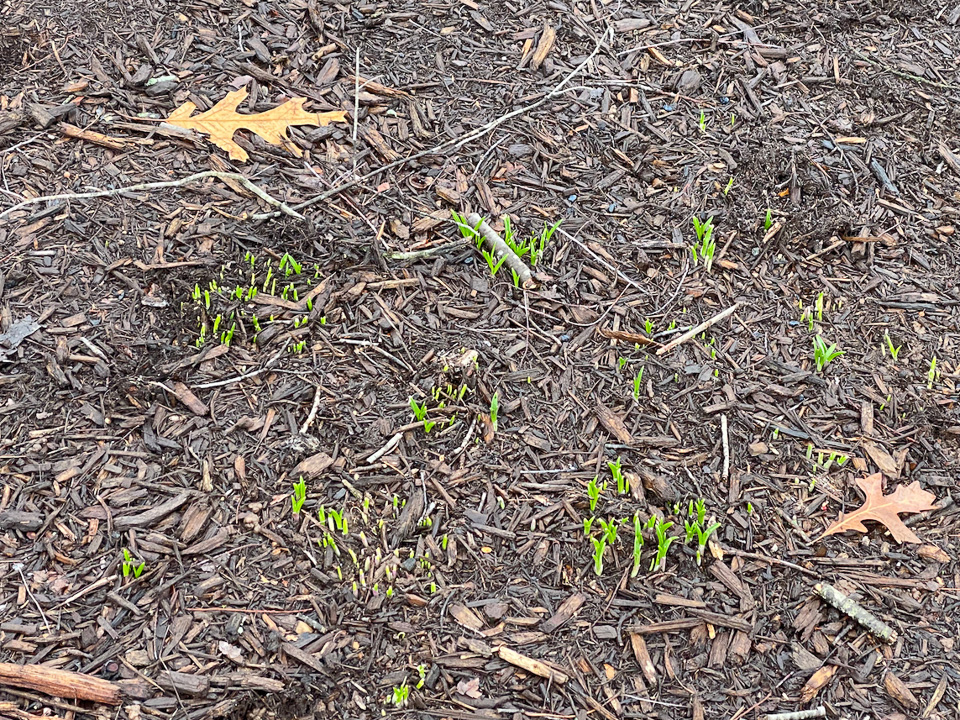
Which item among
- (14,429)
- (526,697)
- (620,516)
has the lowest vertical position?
(14,429)

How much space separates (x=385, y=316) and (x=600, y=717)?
4.60 ft

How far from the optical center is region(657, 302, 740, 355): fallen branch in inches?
Answer: 117

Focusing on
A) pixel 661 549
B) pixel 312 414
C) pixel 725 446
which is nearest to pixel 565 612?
pixel 661 549

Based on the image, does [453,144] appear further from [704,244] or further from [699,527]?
[699,527]

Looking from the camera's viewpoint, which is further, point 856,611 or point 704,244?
point 704,244

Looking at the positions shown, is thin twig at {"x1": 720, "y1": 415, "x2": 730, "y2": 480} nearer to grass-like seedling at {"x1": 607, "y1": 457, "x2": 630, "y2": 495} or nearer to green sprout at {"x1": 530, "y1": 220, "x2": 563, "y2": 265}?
grass-like seedling at {"x1": 607, "y1": 457, "x2": 630, "y2": 495}

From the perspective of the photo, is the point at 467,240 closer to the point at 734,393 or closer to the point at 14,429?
the point at 734,393

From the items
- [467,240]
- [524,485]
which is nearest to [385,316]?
[467,240]

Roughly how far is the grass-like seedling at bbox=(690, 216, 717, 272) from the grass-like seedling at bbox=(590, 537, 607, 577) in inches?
46.8

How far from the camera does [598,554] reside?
7.99ft

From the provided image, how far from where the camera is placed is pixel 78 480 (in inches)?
99.5

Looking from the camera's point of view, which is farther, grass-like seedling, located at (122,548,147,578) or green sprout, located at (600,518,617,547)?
green sprout, located at (600,518,617,547)

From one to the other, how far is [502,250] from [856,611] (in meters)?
1.58

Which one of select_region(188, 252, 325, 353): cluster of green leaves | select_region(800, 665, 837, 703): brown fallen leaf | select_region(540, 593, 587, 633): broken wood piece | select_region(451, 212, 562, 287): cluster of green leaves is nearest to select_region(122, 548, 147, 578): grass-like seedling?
select_region(188, 252, 325, 353): cluster of green leaves
